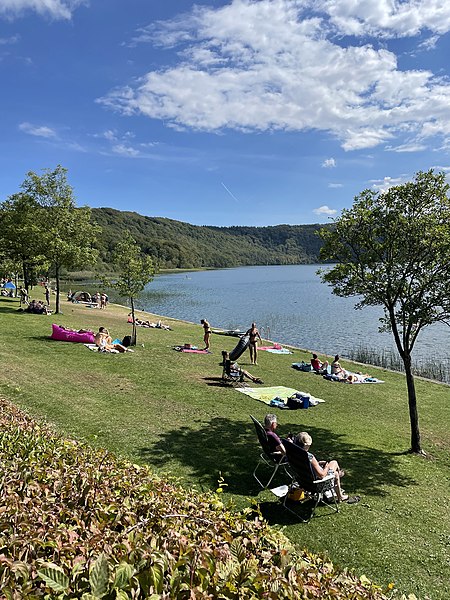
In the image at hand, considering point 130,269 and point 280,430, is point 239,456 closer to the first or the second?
point 280,430

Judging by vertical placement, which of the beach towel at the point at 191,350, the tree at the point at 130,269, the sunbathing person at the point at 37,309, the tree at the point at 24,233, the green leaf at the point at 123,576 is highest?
the tree at the point at 24,233

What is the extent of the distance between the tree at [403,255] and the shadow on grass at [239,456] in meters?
1.51

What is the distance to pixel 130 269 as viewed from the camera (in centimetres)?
2014

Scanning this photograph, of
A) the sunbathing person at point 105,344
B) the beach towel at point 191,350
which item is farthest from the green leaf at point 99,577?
the beach towel at point 191,350

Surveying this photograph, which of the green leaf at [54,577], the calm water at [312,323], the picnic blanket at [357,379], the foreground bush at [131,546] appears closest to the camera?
the green leaf at [54,577]

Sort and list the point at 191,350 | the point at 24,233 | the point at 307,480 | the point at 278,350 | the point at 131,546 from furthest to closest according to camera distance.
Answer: the point at 24,233
the point at 278,350
the point at 191,350
the point at 307,480
the point at 131,546

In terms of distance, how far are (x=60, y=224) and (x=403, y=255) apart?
76.3ft

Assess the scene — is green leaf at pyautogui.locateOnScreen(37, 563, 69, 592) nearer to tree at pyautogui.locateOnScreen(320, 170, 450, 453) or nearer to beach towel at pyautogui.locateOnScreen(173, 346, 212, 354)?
tree at pyautogui.locateOnScreen(320, 170, 450, 453)

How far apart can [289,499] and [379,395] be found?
891cm

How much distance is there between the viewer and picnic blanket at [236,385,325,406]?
1266cm

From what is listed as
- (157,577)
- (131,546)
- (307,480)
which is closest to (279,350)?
(307,480)

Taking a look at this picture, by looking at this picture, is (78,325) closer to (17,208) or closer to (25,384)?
(17,208)

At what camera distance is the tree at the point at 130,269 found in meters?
20.1

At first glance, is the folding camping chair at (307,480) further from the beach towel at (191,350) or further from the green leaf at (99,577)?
the beach towel at (191,350)
